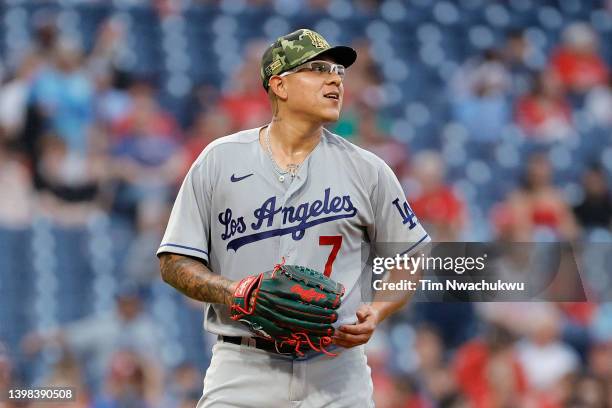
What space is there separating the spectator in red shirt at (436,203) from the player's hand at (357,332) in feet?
13.2

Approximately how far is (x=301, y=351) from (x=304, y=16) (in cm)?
600

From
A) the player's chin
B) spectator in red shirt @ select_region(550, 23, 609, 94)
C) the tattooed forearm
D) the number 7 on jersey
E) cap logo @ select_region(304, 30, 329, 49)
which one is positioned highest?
spectator in red shirt @ select_region(550, 23, 609, 94)

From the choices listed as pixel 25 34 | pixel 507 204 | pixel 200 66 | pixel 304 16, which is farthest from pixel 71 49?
pixel 507 204

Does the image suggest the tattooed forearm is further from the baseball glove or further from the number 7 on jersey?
the number 7 on jersey

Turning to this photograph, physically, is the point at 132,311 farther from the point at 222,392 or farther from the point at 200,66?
the point at 222,392

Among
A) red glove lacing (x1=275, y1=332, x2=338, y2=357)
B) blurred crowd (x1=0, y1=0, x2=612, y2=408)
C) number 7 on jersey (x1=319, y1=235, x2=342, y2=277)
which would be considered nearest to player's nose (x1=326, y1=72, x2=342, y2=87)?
number 7 on jersey (x1=319, y1=235, x2=342, y2=277)

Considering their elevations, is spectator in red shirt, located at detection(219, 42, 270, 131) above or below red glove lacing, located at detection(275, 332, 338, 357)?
above

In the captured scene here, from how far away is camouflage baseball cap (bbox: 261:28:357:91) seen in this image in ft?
10.2

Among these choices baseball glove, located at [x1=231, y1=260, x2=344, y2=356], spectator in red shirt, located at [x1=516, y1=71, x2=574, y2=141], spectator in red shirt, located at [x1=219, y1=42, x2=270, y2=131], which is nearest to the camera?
baseball glove, located at [x1=231, y1=260, x2=344, y2=356]

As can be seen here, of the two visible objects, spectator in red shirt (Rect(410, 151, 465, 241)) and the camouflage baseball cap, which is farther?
spectator in red shirt (Rect(410, 151, 465, 241))

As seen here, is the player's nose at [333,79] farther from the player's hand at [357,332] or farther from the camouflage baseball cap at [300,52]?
the player's hand at [357,332]

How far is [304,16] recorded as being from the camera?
8.56m

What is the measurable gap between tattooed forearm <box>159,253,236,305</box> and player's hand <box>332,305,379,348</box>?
0.33 m

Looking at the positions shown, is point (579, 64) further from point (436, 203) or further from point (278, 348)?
point (278, 348)
